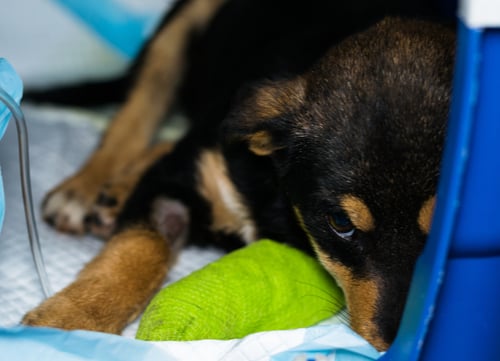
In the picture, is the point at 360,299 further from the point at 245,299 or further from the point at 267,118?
the point at 267,118

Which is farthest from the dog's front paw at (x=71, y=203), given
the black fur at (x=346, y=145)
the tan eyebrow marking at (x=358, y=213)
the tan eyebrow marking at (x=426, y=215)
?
the tan eyebrow marking at (x=426, y=215)

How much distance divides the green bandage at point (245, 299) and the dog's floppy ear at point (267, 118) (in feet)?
0.84

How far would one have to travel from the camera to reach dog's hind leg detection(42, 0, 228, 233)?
2.29 m

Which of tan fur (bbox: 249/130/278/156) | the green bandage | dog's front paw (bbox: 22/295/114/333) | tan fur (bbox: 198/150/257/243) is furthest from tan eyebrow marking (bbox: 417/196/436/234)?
dog's front paw (bbox: 22/295/114/333)

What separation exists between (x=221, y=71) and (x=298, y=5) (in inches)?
12.9

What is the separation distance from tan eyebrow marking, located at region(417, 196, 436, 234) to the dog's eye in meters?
0.15

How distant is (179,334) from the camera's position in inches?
59.1

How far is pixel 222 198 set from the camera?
6.77 ft

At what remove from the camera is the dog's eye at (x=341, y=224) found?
1.57 meters

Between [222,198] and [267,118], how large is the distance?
1.22 feet

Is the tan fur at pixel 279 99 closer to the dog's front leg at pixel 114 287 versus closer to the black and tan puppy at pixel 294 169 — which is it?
the black and tan puppy at pixel 294 169

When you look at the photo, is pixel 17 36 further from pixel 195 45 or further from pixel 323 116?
pixel 323 116

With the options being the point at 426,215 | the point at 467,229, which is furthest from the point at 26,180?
the point at 467,229

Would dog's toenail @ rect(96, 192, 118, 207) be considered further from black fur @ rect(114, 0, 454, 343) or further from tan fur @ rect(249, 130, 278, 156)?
tan fur @ rect(249, 130, 278, 156)
